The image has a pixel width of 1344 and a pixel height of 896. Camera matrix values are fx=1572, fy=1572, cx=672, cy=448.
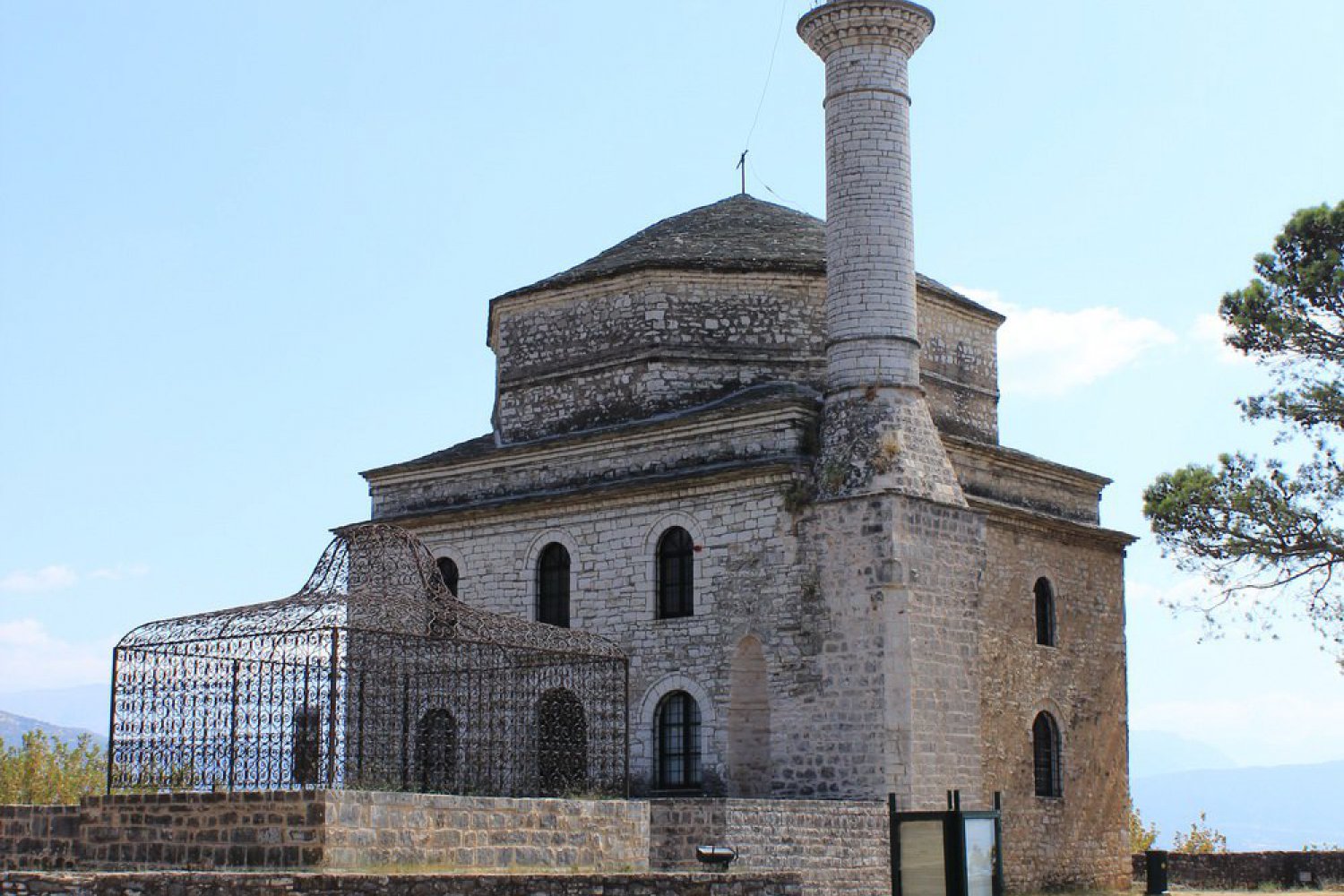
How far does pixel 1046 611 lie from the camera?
21438 millimetres

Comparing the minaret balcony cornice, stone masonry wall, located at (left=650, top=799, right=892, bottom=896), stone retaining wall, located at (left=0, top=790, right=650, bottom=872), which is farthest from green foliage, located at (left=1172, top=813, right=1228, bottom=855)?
stone retaining wall, located at (left=0, top=790, right=650, bottom=872)

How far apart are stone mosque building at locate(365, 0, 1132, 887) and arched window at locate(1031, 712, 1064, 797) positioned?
0.12 feet

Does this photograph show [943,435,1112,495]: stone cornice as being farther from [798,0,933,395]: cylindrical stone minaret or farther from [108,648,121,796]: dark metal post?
[108,648,121,796]: dark metal post

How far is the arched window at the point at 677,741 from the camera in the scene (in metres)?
18.8

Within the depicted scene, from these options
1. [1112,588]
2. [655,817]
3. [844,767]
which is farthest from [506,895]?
[1112,588]

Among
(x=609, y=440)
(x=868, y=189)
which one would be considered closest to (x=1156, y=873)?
(x=609, y=440)

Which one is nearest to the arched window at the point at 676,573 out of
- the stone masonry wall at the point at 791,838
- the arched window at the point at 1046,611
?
the stone masonry wall at the point at 791,838

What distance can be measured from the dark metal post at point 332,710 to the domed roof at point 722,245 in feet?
31.7

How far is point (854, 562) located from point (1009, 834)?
4742 mm

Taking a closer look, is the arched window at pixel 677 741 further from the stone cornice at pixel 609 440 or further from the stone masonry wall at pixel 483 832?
the stone masonry wall at pixel 483 832

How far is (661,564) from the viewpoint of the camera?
1953 centimetres

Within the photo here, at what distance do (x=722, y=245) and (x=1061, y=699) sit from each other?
7772mm

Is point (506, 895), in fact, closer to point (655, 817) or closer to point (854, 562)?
point (655, 817)

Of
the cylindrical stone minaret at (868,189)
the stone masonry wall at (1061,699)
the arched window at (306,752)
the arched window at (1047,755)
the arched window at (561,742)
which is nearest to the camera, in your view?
the arched window at (306,752)
